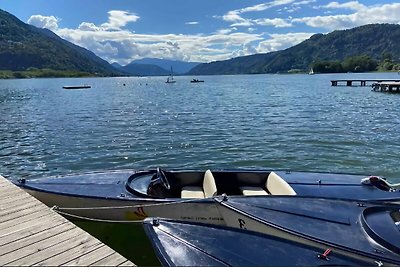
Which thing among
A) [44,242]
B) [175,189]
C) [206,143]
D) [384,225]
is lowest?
[206,143]

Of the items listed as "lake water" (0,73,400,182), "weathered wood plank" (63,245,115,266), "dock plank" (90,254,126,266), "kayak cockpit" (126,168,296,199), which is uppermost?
"weathered wood plank" (63,245,115,266)

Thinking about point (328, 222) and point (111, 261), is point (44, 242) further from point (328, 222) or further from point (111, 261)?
point (328, 222)

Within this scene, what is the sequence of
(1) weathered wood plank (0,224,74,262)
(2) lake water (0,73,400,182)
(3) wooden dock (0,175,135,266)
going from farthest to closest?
(2) lake water (0,73,400,182) < (1) weathered wood plank (0,224,74,262) < (3) wooden dock (0,175,135,266)

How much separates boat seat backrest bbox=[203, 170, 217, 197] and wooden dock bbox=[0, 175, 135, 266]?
408cm

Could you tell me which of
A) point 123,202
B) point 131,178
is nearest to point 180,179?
point 131,178

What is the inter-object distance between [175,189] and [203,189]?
36.1 inches

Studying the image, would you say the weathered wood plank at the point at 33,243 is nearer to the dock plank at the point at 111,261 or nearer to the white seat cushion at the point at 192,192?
the dock plank at the point at 111,261

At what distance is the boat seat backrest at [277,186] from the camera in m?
9.71

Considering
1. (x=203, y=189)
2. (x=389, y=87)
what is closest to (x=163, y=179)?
(x=203, y=189)

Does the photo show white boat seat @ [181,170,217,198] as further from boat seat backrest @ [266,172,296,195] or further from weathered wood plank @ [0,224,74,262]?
weathered wood plank @ [0,224,74,262]

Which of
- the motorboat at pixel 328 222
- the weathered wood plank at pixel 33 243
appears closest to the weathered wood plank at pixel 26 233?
the weathered wood plank at pixel 33 243

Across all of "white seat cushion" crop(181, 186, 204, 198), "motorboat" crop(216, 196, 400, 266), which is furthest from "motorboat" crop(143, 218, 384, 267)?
"white seat cushion" crop(181, 186, 204, 198)

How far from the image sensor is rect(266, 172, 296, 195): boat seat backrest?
31.9 feet

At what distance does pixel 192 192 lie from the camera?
1098 centimetres
